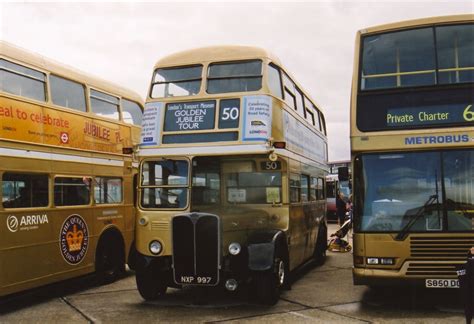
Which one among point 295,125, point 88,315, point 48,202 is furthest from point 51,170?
point 295,125

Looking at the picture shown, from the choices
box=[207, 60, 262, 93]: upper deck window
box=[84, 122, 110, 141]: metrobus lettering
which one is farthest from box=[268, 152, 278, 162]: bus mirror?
box=[84, 122, 110, 141]: metrobus lettering

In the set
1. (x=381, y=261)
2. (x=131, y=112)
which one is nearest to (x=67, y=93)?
(x=131, y=112)

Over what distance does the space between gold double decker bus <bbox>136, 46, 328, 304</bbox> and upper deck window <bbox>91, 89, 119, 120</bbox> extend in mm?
2111

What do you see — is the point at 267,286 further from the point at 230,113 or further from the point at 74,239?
the point at 74,239

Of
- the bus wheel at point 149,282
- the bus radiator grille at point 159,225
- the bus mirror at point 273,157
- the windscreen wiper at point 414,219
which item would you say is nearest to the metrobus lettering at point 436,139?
the windscreen wiper at point 414,219

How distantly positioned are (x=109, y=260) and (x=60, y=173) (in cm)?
259

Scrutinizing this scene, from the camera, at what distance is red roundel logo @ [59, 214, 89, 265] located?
10180mm

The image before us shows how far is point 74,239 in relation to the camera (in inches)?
415

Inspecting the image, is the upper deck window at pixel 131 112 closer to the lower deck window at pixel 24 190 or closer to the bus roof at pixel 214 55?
the bus roof at pixel 214 55

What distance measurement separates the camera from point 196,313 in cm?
854

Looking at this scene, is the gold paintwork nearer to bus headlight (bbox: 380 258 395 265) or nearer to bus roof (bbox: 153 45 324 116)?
bus roof (bbox: 153 45 324 116)

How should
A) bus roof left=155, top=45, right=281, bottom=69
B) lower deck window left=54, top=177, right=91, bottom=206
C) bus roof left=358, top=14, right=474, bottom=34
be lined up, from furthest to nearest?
lower deck window left=54, top=177, right=91, bottom=206, bus roof left=155, top=45, right=281, bottom=69, bus roof left=358, top=14, right=474, bottom=34

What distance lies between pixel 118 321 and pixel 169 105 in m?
3.71

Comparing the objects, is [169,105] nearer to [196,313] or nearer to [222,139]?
[222,139]
